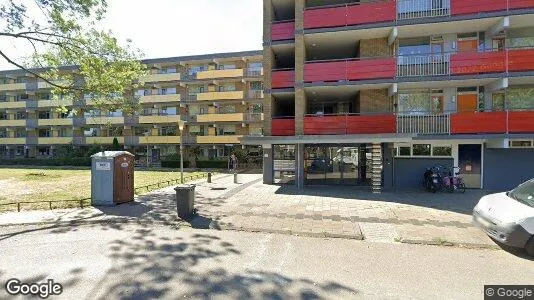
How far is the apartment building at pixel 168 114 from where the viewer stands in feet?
114

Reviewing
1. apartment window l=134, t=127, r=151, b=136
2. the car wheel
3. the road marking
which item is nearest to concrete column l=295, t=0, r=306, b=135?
the road marking

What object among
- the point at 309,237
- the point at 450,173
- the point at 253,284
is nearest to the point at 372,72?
the point at 450,173

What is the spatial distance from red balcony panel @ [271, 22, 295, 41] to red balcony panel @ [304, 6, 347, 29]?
1.12m

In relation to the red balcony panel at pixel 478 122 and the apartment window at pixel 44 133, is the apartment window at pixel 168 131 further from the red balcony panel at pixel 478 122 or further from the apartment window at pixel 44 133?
the red balcony panel at pixel 478 122

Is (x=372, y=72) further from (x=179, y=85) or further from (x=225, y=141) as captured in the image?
(x=179, y=85)

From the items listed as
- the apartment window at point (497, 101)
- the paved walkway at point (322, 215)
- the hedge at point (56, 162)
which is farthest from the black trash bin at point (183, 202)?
the hedge at point (56, 162)

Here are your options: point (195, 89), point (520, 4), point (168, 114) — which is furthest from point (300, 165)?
point (168, 114)

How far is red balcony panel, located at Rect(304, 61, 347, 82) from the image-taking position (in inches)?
595

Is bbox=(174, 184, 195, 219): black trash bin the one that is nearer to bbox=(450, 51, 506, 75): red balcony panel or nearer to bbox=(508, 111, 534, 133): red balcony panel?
bbox=(450, 51, 506, 75): red balcony panel

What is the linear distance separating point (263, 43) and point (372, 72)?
668cm

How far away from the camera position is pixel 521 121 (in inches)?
514

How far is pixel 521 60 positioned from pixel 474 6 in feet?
11.2

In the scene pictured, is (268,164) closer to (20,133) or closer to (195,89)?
(195,89)

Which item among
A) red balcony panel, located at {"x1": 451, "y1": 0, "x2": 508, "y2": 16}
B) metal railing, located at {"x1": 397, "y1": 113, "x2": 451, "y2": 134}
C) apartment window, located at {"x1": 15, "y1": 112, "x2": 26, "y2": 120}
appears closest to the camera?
red balcony panel, located at {"x1": 451, "y1": 0, "x2": 508, "y2": 16}
